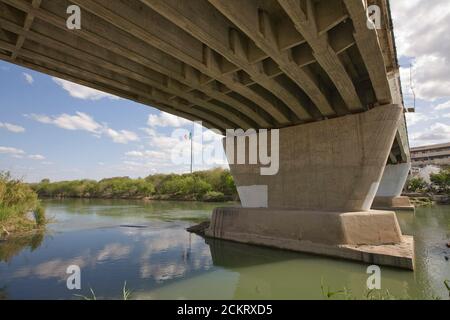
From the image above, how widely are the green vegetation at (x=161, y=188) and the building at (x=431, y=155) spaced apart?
71.3m

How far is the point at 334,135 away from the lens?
45.2ft

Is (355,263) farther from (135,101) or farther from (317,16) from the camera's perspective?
(135,101)

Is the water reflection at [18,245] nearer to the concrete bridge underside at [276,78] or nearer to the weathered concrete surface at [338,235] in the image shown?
the concrete bridge underside at [276,78]

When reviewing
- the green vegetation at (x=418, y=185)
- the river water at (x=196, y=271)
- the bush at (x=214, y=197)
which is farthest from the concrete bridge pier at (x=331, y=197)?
the green vegetation at (x=418, y=185)

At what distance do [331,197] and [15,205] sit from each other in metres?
20.1

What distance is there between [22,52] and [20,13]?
1486 mm

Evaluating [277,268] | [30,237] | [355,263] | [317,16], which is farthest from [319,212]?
[30,237]

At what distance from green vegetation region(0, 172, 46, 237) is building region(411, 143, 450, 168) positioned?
355 feet

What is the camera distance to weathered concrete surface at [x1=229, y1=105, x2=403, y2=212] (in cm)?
1247

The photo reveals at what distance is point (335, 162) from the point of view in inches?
531

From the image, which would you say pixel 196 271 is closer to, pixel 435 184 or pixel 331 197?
pixel 331 197

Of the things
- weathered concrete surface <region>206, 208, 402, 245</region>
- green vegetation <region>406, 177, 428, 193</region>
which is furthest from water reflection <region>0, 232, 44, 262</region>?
green vegetation <region>406, 177, 428, 193</region>

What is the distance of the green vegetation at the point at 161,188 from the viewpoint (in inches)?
2574
